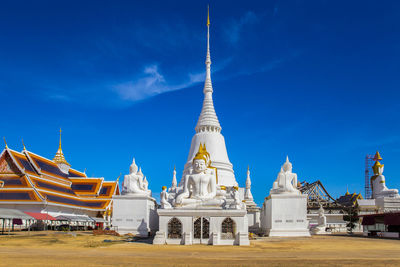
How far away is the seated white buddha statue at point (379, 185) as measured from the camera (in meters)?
45.5

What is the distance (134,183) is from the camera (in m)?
27.5

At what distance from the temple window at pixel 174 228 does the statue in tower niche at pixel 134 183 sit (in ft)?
28.5

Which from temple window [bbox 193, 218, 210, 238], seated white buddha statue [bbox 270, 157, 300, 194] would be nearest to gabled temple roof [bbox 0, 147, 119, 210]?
temple window [bbox 193, 218, 210, 238]

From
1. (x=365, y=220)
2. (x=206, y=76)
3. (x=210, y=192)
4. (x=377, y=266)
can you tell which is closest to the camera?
(x=377, y=266)

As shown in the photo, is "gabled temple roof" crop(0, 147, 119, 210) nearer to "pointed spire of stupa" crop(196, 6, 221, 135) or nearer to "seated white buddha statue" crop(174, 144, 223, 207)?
"pointed spire of stupa" crop(196, 6, 221, 135)

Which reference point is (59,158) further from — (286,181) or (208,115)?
(286,181)

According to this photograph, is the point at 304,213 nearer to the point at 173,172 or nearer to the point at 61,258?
the point at 61,258

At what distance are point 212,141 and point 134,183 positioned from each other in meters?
16.5

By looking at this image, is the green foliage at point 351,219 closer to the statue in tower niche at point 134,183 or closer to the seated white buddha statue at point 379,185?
the seated white buddha statue at point 379,185

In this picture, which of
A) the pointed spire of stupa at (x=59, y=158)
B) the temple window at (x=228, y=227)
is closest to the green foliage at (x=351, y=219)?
the temple window at (x=228, y=227)

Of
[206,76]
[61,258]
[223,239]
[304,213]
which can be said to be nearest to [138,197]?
[223,239]

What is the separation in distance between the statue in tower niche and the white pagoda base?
854 cm

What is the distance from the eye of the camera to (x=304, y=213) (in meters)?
26.6

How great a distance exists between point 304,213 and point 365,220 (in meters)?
10.1
